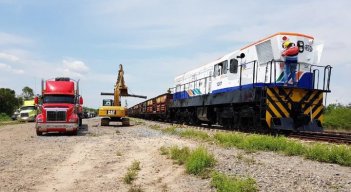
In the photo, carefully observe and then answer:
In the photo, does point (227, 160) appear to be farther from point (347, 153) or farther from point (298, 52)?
point (298, 52)

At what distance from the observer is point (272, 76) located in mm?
15805

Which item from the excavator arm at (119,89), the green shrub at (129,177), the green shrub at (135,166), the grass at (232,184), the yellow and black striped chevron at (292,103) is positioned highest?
the excavator arm at (119,89)

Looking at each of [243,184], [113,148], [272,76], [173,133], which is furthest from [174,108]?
[243,184]

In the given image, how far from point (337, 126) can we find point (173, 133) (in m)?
16.4

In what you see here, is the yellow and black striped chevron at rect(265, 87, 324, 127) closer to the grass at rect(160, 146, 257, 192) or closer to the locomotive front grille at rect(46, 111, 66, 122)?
the grass at rect(160, 146, 257, 192)

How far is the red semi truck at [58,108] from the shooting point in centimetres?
1881

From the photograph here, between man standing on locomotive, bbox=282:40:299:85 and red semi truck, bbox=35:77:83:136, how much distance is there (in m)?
10.1

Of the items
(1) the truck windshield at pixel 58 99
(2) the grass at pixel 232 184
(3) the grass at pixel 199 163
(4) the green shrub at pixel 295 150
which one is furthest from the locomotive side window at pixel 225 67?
(2) the grass at pixel 232 184

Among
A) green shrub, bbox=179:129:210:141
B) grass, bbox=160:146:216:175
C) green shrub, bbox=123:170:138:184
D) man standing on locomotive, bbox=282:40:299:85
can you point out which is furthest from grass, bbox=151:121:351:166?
man standing on locomotive, bbox=282:40:299:85

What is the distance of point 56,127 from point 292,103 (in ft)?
35.9

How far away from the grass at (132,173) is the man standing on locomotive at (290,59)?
869 cm

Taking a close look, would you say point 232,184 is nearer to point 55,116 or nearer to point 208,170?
point 208,170

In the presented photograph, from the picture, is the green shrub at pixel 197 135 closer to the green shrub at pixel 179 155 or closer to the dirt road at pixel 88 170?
the dirt road at pixel 88 170

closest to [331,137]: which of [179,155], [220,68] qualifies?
[220,68]
